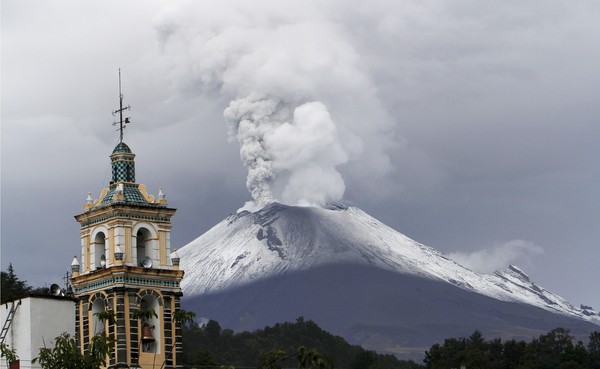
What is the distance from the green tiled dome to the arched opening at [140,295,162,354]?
6.22 metres

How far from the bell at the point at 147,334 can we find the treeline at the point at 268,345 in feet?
162

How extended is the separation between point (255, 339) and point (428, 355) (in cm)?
2784

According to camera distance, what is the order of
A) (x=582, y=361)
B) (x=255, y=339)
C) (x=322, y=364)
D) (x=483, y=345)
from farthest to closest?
(x=255, y=339), (x=483, y=345), (x=582, y=361), (x=322, y=364)

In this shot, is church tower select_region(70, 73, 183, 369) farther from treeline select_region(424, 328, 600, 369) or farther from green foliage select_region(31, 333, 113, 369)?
treeline select_region(424, 328, 600, 369)

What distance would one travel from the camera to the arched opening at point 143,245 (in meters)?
69.1

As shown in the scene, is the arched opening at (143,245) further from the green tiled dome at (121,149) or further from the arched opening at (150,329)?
the green tiled dome at (121,149)

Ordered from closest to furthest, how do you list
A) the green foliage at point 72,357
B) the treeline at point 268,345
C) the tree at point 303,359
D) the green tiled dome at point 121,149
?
1. the tree at point 303,359
2. the green foliage at point 72,357
3. the green tiled dome at point 121,149
4. the treeline at point 268,345

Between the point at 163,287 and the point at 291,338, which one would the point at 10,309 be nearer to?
the point at 163,287

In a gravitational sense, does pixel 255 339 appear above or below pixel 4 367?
above

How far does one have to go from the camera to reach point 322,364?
47.2 m

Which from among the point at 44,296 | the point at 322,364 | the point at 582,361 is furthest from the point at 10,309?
the point at 582,361

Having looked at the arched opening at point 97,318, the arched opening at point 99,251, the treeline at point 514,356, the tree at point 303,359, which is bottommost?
the tree at point 303,359

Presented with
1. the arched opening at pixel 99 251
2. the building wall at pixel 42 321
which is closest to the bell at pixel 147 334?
the arched opening at pixel 99 251

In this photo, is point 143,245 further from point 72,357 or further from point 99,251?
point 72,357
